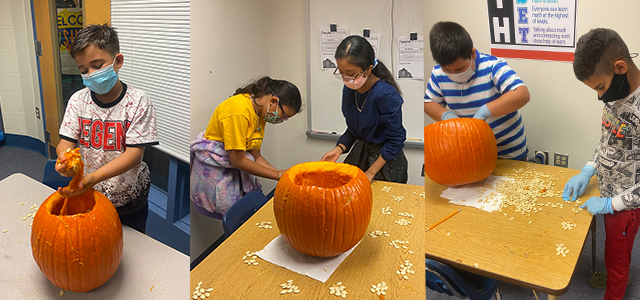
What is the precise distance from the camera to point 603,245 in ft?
2.66

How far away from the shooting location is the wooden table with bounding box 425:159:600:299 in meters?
0.70

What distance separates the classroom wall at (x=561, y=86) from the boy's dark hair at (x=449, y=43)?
21mm

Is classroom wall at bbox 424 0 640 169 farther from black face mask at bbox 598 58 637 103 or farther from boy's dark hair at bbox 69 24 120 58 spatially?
boy's dark hair at bbox 69 24 120 58

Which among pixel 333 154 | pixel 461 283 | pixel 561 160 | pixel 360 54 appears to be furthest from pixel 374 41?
pixel 461 283

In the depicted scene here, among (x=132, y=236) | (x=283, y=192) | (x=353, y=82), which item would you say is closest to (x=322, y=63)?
(x=353, y=82)

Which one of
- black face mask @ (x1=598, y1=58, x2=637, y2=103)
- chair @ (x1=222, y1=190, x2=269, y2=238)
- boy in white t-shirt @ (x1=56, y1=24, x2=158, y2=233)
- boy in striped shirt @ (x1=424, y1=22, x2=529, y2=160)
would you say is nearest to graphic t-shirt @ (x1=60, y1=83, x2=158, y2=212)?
boy in white t-shirt @ (x1=56, y1=24, x2=158, y2=233)

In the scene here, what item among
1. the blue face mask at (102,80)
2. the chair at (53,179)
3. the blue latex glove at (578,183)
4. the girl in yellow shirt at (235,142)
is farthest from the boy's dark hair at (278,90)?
the blue latex glove at (578,183)

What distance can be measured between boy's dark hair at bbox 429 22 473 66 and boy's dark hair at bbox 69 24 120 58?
1.34 feet

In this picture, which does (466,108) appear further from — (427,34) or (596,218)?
(596,218)

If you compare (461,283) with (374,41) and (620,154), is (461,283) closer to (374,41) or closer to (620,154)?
(620,154)

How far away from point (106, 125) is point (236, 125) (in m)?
0.24

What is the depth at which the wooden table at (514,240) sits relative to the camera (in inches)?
27.5

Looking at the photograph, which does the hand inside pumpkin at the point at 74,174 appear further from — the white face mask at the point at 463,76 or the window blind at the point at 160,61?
the white face mask at the point at 463,76

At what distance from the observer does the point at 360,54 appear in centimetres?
35
